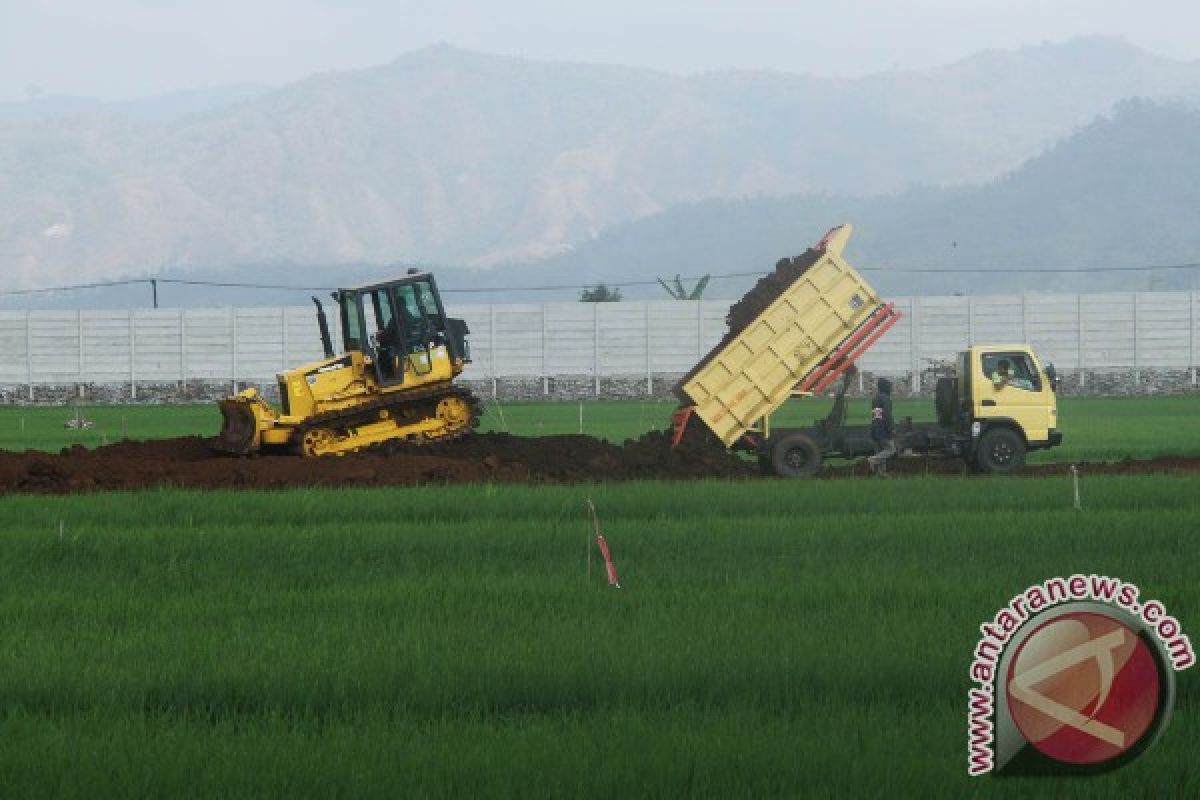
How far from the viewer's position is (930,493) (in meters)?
20.7

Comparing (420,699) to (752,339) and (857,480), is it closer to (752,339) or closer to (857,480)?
(857,480)

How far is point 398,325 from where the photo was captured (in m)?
27.0

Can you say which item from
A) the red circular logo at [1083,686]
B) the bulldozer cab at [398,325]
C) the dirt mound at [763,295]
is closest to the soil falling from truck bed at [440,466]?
the dirt mound at [763,295]

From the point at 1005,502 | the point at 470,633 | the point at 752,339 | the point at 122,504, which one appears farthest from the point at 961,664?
the point at 752,339

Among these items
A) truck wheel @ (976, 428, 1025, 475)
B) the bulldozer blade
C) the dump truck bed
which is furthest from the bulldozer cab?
truck wheel @ (976, 428, 1025, 475)

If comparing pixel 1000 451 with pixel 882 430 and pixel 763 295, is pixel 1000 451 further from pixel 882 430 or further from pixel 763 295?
pixel 763 295

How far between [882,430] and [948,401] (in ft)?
4.26

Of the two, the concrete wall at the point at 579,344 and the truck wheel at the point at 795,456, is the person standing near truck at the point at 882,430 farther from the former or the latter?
the concrete wall at the point at 579,344

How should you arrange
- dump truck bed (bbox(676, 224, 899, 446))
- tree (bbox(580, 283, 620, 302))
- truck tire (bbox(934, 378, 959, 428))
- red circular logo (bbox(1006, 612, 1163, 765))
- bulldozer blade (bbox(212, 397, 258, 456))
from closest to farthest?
red circular logo (bbox(1006, 612, 1163, 765)), dump truck bed (bbox(676, 224, 899, 446)), truck tire (bbox(934, 378, 959, 428)), bulldozer blade (bbox(212, 397, 258, 456)), tree (bbox(580, 283, 620, 302))

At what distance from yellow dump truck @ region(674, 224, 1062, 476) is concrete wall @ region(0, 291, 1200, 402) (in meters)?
34.3

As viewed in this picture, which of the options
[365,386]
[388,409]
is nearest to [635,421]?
[388,409]

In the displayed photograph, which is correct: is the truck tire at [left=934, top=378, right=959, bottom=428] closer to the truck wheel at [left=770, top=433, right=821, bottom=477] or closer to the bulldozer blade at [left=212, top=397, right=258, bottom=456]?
the truck wheel at [left=770, top=433, right=821, bottom=477]

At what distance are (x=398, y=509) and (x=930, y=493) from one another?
19.0 feet

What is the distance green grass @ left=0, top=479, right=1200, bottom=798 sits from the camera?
26.0ft
